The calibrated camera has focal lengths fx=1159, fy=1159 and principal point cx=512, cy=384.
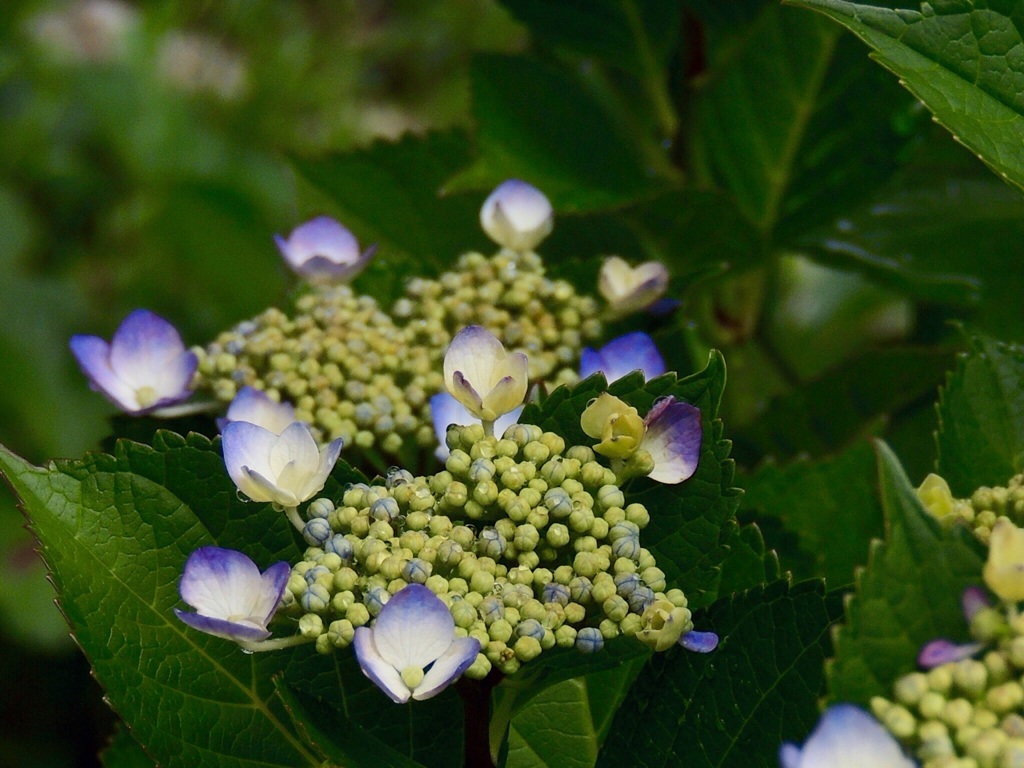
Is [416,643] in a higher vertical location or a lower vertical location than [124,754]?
higher

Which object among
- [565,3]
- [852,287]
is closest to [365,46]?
[852,287]

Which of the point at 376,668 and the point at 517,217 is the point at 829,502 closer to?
the point at 517,217

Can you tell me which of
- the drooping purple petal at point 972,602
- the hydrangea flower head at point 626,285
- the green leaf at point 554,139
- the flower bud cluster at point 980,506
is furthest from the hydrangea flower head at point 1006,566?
the green leaf at point 554,139

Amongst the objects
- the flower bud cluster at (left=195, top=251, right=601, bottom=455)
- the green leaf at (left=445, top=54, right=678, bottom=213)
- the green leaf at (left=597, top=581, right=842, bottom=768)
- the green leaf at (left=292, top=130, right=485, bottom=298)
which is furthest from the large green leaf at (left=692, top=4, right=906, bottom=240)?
the green leaf at (left=597, top=581, right=842, bottom=768)

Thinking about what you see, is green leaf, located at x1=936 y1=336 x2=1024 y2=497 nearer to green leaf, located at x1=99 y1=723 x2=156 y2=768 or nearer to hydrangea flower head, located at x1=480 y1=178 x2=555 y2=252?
hydrangea flower head, located at x1=480 y1=178 x2=555 y2=252

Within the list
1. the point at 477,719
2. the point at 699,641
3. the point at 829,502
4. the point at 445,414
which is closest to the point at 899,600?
the point at 699,641

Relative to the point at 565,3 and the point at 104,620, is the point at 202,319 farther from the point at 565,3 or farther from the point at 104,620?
the point at 104,620
